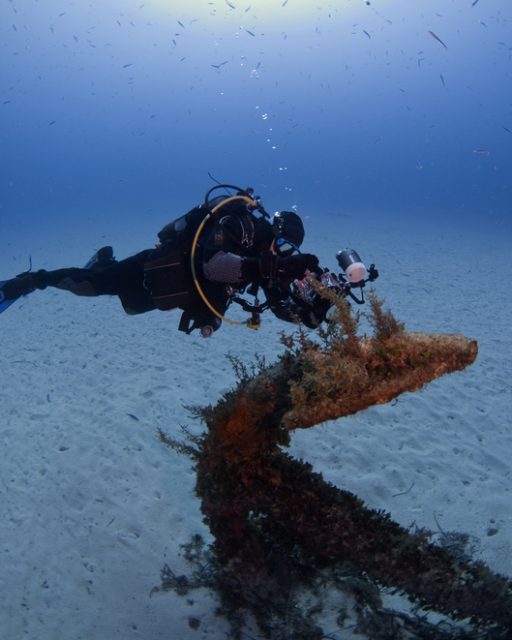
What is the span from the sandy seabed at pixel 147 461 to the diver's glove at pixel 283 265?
267 cm

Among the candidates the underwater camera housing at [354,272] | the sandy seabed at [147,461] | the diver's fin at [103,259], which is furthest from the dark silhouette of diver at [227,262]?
the sandy seabed at [147,461]

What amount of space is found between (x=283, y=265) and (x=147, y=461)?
3235 mm

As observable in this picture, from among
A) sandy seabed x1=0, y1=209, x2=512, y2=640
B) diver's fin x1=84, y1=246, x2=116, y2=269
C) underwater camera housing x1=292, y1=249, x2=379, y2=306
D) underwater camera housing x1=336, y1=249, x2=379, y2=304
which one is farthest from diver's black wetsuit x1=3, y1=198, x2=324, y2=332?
sandy seabed x1=0, y1=209, x2=512, y2=640

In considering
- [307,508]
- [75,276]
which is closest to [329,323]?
[307,508]

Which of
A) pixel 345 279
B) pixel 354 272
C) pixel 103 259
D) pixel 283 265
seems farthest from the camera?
pixel 103 259

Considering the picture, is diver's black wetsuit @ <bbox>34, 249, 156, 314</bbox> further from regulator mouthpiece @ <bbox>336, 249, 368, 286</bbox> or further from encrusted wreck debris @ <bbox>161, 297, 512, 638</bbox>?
regulator mouthpiece @ <bbox>336, 249, 368, 286</bbox>

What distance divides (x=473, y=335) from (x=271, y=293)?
689 centimetres

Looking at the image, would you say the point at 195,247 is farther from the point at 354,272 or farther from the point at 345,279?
the point at 354,272

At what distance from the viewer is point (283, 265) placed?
13.4ft

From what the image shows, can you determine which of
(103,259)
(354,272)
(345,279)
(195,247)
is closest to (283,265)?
(345,279)

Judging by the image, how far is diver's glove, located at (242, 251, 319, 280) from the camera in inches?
156

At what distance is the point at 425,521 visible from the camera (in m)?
4.78

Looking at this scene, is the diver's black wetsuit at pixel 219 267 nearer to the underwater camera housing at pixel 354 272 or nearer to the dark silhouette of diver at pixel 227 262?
the dark silhouette of diver at pixel 227 262

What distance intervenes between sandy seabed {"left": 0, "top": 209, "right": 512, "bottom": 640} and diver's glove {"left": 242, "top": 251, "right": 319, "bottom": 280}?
267 centimetres
